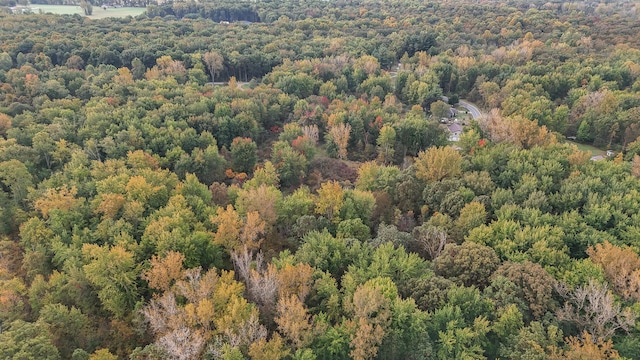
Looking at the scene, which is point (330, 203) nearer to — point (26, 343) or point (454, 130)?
point (26, 343)

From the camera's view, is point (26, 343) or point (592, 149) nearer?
point (26, 343)

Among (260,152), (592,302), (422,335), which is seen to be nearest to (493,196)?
(592,302)

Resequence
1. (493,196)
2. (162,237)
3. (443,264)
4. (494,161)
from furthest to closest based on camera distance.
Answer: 1. (494,161)
2. (493,196)
3. (162,237)
4. (443,264)

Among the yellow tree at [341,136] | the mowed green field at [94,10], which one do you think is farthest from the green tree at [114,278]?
the mowed green field at [94,10]

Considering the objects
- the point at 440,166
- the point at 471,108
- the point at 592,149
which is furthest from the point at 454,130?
the point at 440,166

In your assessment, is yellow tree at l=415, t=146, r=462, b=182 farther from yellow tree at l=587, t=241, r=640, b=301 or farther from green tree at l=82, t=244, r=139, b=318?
green tree at l=82, t=244, r=139, b=318

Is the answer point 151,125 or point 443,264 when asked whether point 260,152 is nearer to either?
point 151,125

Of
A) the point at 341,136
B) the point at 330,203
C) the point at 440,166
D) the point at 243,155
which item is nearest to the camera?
the point at 330,203

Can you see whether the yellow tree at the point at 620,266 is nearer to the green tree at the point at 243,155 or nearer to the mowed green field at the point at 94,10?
the green tree at the point at 243,155
